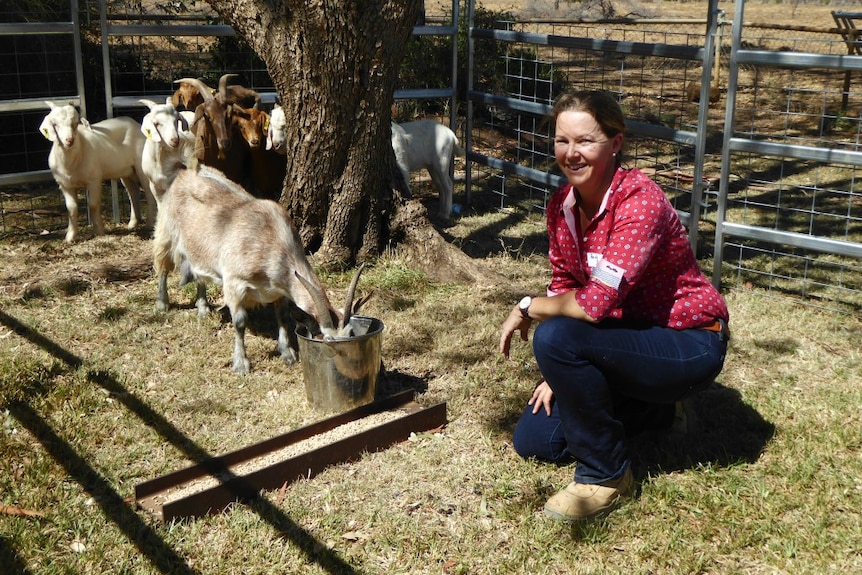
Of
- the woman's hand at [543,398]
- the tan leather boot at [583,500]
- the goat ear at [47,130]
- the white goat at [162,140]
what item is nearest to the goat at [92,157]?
the goat ear at [47,130]

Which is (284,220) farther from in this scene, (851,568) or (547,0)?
(547,0)

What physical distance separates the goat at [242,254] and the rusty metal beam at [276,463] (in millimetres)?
527

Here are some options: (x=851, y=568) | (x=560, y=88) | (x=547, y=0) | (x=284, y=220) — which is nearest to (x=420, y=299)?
(x=284, y=220)

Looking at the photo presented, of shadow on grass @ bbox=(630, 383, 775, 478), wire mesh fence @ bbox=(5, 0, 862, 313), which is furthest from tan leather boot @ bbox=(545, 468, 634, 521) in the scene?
wire mesh fence @ bbox=(5, 0, 862, 313)

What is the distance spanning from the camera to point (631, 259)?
361cm

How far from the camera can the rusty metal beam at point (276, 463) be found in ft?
12.8

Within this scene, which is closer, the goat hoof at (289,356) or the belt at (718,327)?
the belt at (718,327)

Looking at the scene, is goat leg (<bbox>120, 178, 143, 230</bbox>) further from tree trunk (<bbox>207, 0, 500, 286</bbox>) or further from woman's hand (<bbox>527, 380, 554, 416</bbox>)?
woman's hand (<bbox>527, 380, 554, 416</bbox>)

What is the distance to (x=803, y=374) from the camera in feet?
17.5

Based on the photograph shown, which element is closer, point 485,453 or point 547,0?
point 485,453

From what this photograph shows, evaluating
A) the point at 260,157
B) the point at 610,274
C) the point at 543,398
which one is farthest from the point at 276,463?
the point at 260,157

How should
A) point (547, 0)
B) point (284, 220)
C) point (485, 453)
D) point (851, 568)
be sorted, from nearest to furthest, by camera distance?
point (851, 568) < point (485, 453) < point (284, 220) < point (547, 0)

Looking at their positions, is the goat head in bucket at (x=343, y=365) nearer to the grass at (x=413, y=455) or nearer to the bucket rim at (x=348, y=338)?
the bucket rim at (x=348, y=338)

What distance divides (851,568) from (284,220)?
3.51 metres
